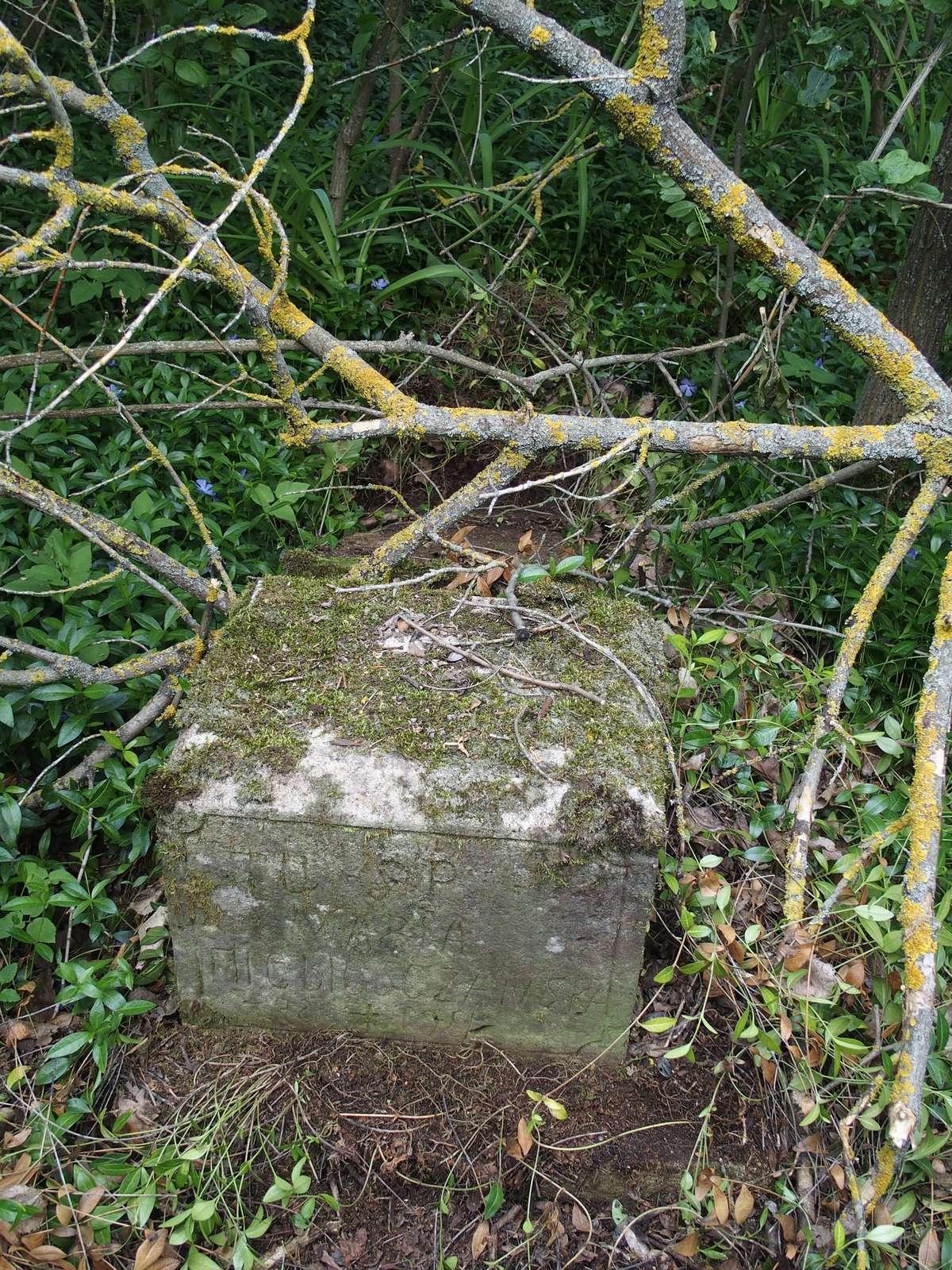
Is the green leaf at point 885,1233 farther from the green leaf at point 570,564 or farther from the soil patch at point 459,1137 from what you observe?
the green leaf at point 570,564

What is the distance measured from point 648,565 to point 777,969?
128 centimetres

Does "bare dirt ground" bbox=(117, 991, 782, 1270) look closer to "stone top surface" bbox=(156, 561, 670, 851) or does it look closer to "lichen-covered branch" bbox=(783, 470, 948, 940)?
"lichen-covered branch" bbox=(783, 470, 948, 940)

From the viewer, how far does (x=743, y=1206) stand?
1732 mm

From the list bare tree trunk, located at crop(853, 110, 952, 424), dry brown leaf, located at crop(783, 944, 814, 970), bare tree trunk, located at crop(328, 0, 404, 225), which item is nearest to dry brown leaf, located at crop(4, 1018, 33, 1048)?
dry brown leaf, located at crop(783, 944, 814, 970)

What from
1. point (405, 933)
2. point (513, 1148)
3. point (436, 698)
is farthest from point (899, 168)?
point (513, 1148)

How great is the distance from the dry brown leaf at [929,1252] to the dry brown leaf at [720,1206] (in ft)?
1.05

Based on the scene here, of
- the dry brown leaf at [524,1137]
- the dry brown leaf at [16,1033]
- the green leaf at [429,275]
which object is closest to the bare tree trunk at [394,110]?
the green leaf at [429,275]

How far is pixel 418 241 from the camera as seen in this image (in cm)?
358

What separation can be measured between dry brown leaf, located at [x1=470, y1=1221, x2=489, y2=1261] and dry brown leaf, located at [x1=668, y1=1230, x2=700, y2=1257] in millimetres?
345

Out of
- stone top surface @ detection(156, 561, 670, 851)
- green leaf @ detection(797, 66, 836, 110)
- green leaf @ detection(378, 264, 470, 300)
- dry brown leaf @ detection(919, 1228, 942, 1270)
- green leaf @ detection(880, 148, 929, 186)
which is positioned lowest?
dry brown leaf @ detection(919, 1228, 942, 1270)

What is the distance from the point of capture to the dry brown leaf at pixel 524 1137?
1.80 m

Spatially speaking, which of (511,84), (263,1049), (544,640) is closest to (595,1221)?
(263,1049)

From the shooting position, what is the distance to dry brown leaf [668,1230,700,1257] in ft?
5.61

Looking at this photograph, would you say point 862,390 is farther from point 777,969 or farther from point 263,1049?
point 263,1049
